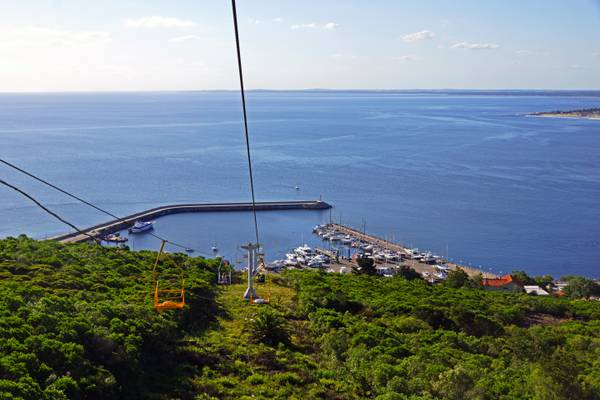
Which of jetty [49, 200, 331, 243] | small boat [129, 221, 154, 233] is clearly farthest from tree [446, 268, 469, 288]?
small boat [129, 221, 154, 233]

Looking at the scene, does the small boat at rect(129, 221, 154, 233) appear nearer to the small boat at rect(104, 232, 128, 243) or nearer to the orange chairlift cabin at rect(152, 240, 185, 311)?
the small boat at rect(104, 232, 128, 243)

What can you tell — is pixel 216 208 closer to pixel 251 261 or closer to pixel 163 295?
pixel 251 261

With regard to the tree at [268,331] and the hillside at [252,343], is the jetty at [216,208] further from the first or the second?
the tree at [268,331]

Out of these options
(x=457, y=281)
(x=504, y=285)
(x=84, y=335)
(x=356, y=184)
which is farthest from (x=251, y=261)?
(x=356, y=184)

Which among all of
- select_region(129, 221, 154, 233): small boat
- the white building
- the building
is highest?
select_region(129, 221, 154, 233): small boat

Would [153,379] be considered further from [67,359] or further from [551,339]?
[551,339]

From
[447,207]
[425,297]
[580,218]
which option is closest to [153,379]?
[425,297]

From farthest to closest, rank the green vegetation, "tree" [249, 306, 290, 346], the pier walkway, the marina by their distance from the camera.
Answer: the pier walkway, the marina, "tree" [249, 306, 290, 346], the green vegetation

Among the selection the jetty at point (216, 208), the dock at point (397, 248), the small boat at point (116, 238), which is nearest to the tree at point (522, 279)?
the dock at point (397, 248)
